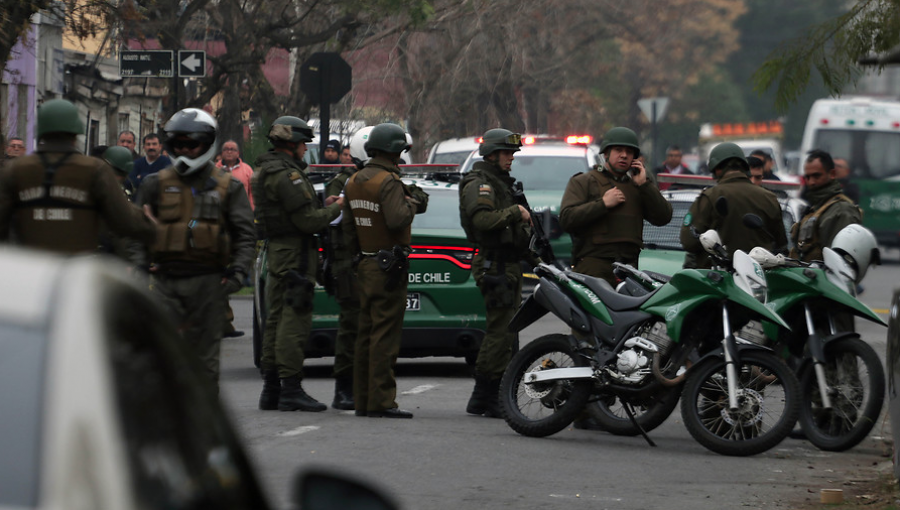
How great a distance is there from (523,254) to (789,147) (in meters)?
90.0

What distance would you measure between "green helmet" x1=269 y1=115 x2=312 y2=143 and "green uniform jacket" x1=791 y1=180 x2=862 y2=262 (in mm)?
3195

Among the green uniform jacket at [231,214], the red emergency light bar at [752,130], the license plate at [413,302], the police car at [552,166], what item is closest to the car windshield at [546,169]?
the police car at [552,166]

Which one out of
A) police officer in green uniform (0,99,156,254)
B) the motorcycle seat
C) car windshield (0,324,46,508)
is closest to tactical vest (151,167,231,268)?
police officer in green uniform (0,99,156,254)

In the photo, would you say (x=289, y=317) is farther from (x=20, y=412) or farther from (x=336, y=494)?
(x=20, y=412)

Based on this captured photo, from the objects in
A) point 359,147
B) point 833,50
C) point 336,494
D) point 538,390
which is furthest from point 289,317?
point 336,494

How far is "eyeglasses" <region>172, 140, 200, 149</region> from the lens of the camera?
7.88 metres

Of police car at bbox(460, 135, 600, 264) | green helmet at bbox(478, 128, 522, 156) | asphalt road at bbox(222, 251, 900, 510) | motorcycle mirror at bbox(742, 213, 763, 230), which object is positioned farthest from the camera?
police car at bbox(460, 135, 600, 264)

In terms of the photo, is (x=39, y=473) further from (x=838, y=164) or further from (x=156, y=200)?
(x=838, y=164)

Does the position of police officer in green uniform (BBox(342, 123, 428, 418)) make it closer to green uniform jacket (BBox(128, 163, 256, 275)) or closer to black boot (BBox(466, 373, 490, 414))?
→ black boot (BBox(466, 373, 490, 414))

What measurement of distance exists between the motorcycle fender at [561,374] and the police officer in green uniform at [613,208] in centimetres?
112

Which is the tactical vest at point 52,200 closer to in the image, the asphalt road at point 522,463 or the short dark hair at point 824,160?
the asphalt road at point 522,463

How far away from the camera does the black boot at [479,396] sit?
9.96m

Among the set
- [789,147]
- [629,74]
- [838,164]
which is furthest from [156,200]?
[789,147]

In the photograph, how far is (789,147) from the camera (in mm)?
97375
